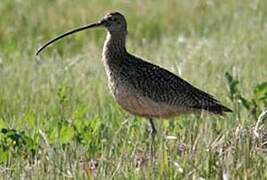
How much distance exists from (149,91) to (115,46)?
59cm

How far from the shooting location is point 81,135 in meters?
7.47

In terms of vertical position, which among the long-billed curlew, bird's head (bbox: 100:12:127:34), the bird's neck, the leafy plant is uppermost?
bird's head (bbox: 100:12:127:34)

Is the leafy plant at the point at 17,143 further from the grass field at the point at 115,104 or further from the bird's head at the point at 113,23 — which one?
the bird's head at the point at 113,23

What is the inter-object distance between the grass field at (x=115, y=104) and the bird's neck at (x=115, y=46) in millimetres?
496

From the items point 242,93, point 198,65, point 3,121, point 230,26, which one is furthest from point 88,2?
point 3,121

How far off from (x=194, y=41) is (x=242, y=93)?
3.27 metres

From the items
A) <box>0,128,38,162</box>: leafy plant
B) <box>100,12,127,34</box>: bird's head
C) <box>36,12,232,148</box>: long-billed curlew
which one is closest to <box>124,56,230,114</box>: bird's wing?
<box>36,12,232,148</box>: long-billed curlew

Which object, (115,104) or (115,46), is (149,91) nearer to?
(115,46)

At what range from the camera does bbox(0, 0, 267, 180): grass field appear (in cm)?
632

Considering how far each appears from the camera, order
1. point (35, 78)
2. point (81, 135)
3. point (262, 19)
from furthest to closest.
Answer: point (262, 19) → point (35, 78) → point (81, 135)

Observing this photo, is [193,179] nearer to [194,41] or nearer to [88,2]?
[194,41]

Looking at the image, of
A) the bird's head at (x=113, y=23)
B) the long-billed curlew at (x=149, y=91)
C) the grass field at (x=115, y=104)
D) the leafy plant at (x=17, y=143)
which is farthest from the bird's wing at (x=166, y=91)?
the leafy plant at (x=17, y=143)

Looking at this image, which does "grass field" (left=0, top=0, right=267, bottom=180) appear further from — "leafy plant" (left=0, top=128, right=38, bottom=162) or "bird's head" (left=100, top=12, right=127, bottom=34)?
"bird's head" (left=100, top=12, right=127, bottom=34)

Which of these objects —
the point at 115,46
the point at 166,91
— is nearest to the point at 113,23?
the point at 115,46
